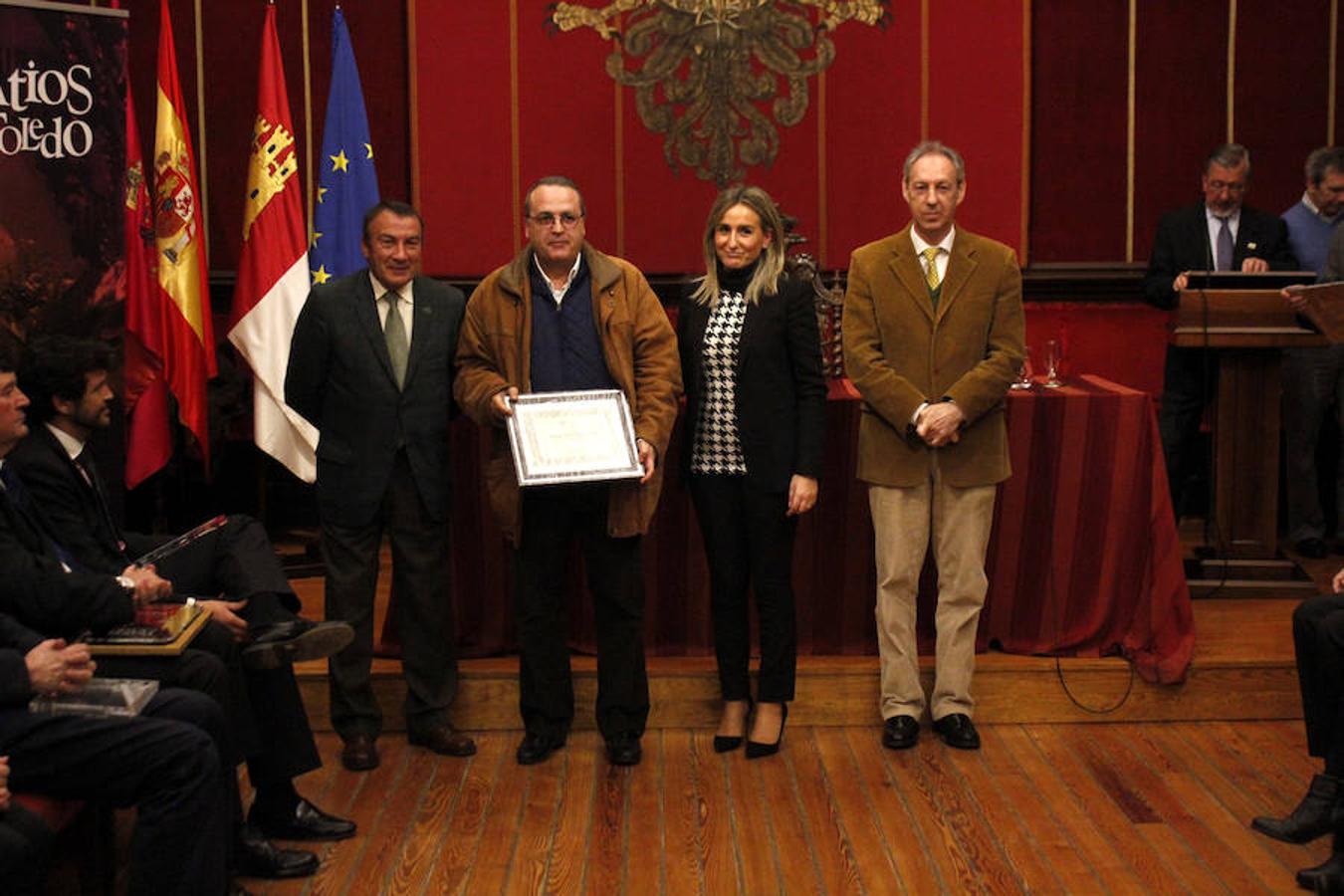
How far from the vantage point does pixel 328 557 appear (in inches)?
183

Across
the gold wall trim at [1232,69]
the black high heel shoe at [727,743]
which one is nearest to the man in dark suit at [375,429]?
the black high heel shoe at [727,743]

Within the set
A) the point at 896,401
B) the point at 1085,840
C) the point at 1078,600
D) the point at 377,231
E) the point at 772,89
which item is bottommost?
the point at 1085,840

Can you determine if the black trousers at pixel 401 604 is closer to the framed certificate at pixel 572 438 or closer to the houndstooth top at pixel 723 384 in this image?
the framed certificate at pixel 572 438

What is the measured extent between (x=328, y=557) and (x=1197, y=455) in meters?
3.98

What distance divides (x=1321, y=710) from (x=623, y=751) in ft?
6.03

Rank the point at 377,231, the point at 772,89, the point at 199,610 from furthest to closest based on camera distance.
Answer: the point at 772,89 → the point at 377,231 → the point at 199,610

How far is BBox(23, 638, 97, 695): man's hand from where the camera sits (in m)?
3.30

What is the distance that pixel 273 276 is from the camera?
240 inches

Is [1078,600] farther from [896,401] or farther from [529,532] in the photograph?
[529,532]

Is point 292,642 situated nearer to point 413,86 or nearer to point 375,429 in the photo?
point 375,429

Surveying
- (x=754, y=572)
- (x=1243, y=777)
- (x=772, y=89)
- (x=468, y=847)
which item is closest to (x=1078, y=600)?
(x=1243, y=777)

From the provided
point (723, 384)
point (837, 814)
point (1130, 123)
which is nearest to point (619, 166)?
point (1130, 123)

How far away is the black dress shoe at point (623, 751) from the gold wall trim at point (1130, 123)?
362cm

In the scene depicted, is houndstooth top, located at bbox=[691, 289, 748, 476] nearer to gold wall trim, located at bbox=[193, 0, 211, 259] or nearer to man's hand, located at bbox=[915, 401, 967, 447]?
man's hand, located at bbox=[915, 401, 967, 447]
